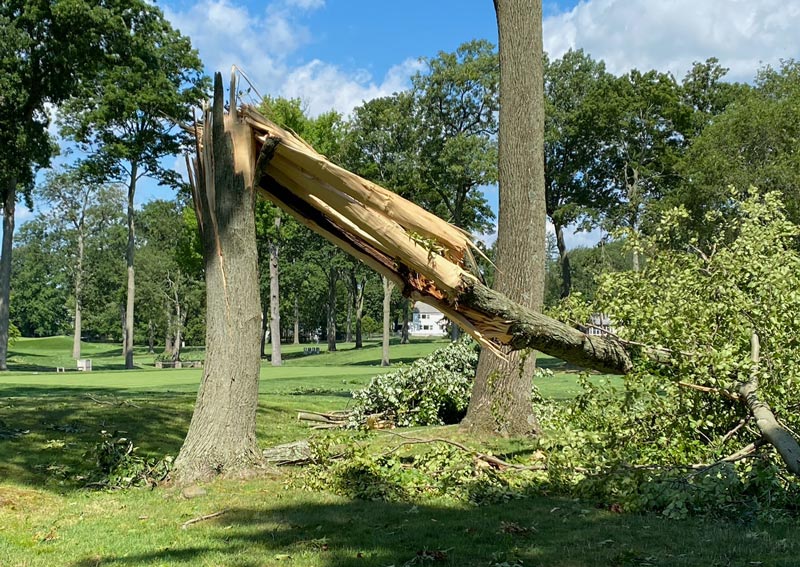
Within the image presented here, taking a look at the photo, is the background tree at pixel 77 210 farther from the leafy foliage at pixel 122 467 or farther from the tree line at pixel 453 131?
the leafy foliage at pixel 122 467

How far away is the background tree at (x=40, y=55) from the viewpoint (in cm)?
1828

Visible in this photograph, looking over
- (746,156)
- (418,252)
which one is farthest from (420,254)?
(746,156)

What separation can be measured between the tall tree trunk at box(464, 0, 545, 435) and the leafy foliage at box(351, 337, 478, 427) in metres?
2.07

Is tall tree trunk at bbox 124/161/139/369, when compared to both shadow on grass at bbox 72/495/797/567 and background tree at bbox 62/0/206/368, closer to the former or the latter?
background tree at bbox 62/0/206/368

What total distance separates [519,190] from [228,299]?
158 inches

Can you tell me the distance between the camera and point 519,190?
854cm

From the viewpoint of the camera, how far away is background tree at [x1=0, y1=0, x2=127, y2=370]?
720 inches

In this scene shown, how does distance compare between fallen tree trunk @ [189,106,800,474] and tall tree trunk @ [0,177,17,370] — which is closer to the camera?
fallen tree trunk @ [189,106,800,474]

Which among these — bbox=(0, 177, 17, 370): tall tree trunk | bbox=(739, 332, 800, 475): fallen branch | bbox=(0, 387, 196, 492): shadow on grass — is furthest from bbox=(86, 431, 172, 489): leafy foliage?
bbox=(0, 177, 17, 370): tall tree trunk

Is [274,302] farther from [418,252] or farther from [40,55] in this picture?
[418,252]

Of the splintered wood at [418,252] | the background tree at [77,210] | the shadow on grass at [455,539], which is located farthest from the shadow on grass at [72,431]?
the background tree at [77,210]

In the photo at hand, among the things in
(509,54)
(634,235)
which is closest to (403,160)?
(509,54)

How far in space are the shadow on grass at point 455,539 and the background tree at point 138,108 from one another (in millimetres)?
27232

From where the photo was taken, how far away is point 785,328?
5926 mm
